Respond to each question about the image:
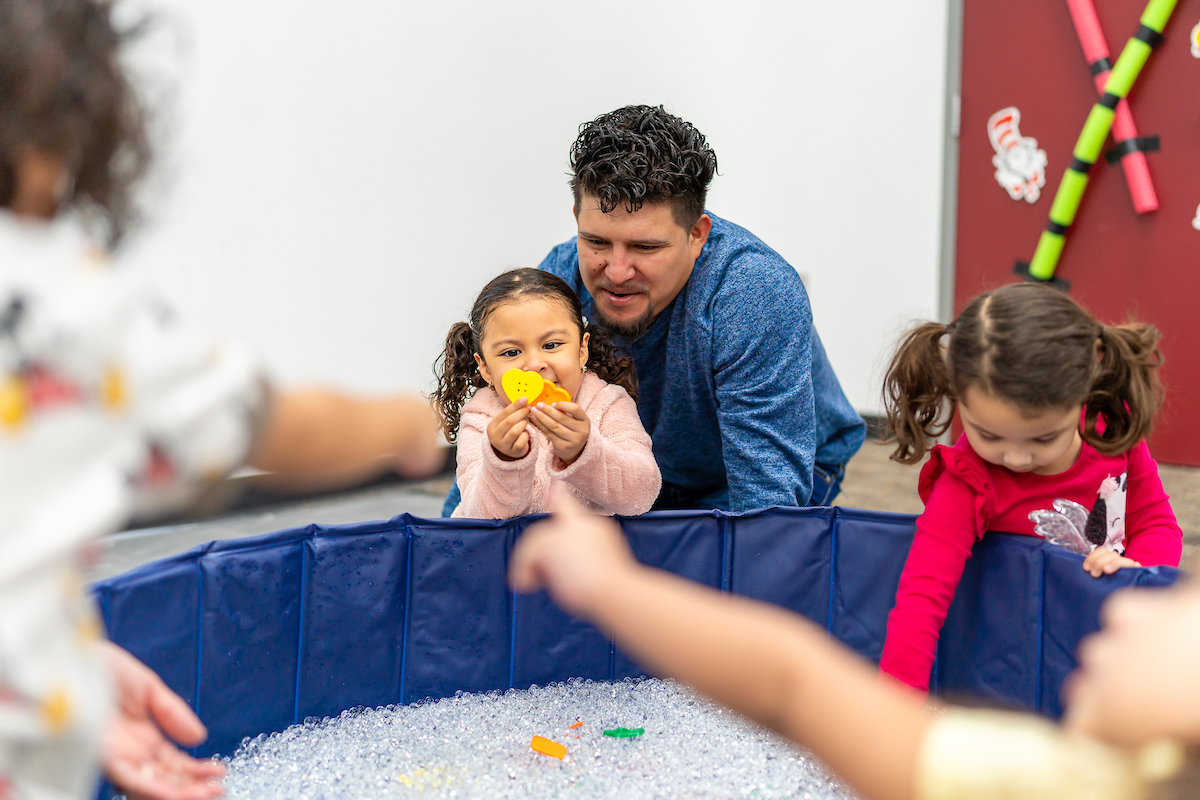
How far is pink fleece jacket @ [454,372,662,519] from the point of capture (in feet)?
3.76

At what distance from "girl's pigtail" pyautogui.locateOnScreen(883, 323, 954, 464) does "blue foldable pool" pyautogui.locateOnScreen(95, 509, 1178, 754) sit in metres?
0.12

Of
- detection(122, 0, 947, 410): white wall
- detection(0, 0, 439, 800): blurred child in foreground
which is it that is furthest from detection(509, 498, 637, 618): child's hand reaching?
detection(122, 0, 947, 410): white wall

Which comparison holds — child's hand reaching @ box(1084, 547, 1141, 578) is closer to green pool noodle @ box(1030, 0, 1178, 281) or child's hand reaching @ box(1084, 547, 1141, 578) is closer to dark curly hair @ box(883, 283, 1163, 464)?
dark curly hair @ box(883, 283, 1163, 464)

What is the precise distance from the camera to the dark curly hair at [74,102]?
44 cm

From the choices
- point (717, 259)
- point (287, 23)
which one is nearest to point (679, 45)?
→ point (287, 23)

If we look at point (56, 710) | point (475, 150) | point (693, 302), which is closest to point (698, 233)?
point (693, 302)

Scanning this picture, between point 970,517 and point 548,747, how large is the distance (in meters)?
0.55

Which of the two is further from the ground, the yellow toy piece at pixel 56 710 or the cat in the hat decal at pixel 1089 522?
the yellow toy piece at pixel 56 710

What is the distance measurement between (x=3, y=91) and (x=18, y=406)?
0.48ft

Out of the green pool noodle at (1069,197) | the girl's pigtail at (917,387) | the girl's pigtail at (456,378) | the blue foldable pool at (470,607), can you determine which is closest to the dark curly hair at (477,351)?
the girl's pigtail at (456,378)

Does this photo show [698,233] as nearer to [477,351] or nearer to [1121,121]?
[477,351]

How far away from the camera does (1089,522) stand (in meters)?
1.10

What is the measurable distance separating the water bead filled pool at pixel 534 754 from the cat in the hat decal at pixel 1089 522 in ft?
1.20

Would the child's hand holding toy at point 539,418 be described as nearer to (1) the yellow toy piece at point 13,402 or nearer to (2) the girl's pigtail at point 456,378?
(2) the girl's pigtail at point 456,378
